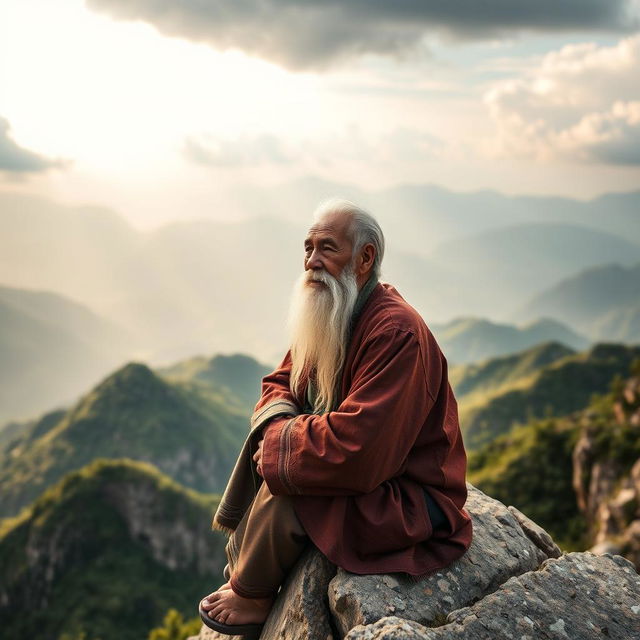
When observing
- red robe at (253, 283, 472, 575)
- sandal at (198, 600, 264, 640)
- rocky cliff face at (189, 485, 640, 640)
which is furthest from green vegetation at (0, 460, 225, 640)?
red robe at (253, 283, 472, 575)

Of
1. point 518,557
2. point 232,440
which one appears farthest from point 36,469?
point 518,557

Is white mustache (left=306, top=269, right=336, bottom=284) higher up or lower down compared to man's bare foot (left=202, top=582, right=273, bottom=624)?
higher up

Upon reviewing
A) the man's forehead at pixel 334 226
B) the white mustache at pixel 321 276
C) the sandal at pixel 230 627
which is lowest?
the sandal at pixel 230 627

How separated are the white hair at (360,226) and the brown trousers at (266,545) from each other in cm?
161

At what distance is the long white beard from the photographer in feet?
13.1

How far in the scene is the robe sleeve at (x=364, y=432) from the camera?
11.6ft

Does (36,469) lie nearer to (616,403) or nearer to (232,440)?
(232,440)

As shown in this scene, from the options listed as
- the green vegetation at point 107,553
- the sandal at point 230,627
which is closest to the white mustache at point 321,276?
the sandal at point 230,627

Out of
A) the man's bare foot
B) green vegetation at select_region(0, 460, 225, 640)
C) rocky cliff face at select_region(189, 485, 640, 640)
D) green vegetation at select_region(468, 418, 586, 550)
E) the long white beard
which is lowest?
green vegetation at select_region(0, 460, 225, 640)

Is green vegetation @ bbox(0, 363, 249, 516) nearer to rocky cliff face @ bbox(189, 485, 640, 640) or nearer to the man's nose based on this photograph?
rocky cliff face @ bbox(189, 485, 640, 640)

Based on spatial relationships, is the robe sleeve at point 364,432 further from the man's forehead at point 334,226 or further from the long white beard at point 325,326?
the man's forehead at point 334,226

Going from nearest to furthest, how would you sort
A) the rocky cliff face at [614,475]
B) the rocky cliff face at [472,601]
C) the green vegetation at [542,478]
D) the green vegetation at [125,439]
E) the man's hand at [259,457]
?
the rocky cliff face at [472,601]
the man's hand at [259,457]
the rocky cliff face at [614,475]
the green vegetation at [542,478]
the green vegetation at [125,439]

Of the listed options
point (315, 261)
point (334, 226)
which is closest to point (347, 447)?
point (315, 261)

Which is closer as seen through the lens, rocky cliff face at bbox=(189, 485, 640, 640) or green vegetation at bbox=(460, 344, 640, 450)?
rocky cliff face at bbox=(189, 485, 640, 640)
